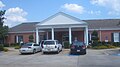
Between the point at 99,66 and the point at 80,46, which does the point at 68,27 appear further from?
the point at 99,66

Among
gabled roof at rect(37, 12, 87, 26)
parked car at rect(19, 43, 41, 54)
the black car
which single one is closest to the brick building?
gabled roof at rect(37, 12, 87, 26)

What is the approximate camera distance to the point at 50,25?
4650cm

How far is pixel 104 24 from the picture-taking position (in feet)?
175

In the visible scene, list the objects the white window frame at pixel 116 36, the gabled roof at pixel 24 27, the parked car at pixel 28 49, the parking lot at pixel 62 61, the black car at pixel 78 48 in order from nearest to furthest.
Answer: the parking lot at pixel 62 61
the black car at pixel 78 48
the parked car at pixel 28 49
the white window frame at pixel 116 36
the gabled roof at pixel 24 27

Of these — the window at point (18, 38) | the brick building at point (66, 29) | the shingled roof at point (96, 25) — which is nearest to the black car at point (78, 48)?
the brick building at point (66, 29)

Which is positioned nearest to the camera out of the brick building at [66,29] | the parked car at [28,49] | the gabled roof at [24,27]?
the parked car at [28,49]

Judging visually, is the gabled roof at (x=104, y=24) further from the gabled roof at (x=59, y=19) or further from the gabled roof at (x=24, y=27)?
the gabled roof at (x=24, y=27)

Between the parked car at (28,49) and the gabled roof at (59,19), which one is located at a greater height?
the gabled roof at (59,19)

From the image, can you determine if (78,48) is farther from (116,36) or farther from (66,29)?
(116,36)

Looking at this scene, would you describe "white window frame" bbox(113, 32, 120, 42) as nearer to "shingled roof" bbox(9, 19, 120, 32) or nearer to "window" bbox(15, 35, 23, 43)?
"shingled roof" bbox(9, 19, 120, 32)

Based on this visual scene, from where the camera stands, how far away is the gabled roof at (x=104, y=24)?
168 feet

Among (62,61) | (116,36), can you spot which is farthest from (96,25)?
(62,61)

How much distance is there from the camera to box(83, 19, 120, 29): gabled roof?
168 feet

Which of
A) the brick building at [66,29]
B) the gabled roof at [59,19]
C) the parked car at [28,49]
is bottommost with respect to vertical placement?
the parked car at [28,49]
